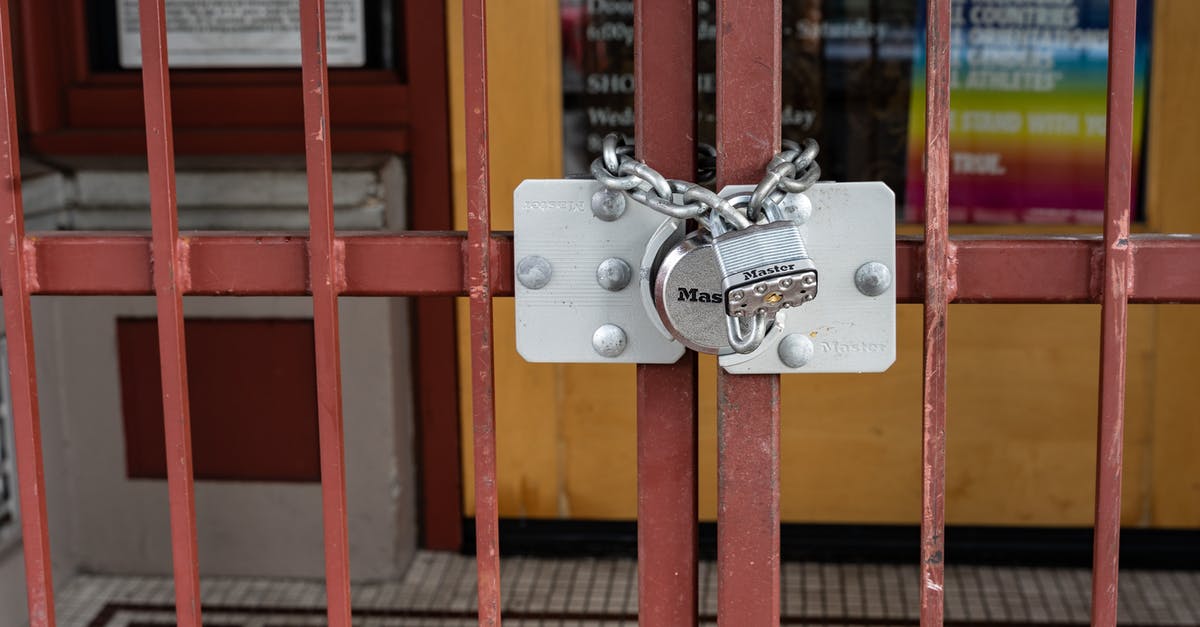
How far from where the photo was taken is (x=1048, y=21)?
3.27 m

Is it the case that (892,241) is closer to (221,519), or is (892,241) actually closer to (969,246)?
(969,246)

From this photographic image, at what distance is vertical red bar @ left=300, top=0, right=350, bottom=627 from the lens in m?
1.11

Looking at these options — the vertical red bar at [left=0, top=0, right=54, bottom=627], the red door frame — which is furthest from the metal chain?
the red door frame

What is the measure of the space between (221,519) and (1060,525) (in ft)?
7.60

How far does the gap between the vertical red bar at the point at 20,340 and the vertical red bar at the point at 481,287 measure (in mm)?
428

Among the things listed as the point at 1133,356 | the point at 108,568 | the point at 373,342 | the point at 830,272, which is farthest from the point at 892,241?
the point at 108,568

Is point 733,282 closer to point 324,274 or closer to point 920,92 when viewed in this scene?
point 324,274

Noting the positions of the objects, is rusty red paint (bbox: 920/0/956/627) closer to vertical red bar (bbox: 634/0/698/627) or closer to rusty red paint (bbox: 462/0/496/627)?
vertical red bar (bbox: 634/0/698/627)

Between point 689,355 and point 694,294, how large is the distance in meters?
0.13

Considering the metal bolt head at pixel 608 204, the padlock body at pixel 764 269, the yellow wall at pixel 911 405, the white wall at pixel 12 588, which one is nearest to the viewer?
the padlock body at pixel 764 269

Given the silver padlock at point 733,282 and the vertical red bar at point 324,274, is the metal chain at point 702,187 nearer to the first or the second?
the silver padlock at point 733,282

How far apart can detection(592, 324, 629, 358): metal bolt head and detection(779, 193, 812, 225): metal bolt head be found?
17 cm

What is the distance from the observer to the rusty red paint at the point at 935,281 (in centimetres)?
105

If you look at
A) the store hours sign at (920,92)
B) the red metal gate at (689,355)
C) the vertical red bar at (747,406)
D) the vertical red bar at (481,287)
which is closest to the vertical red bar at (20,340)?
the red metal gate at (689,355)
